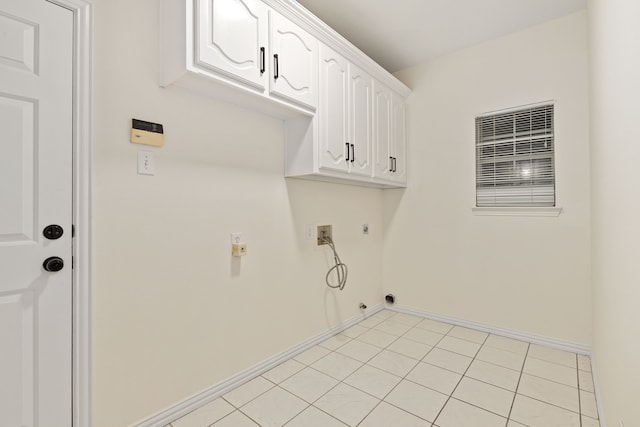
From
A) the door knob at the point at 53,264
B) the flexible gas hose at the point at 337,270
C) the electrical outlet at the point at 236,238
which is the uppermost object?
the electrical outlet at the point at 236,238

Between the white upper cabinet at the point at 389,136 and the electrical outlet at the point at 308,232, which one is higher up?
the white upper cabinet at the point at 389,136

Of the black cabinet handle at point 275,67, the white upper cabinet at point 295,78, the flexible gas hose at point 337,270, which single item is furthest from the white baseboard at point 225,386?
the black cabinet handle at point 275,67

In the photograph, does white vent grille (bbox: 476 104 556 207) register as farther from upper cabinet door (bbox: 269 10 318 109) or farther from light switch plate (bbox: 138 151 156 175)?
light switch plate (bbox: 138 151 156 175)

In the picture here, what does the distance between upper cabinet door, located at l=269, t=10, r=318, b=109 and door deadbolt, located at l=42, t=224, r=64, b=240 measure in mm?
1269

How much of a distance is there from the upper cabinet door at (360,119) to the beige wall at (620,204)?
1506 millimetres

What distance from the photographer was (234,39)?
1.62 meters

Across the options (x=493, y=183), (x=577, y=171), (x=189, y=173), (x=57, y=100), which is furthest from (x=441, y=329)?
(x=57, y=100)

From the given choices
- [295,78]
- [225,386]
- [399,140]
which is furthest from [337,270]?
[295,78]

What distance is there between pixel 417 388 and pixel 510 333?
1356mm

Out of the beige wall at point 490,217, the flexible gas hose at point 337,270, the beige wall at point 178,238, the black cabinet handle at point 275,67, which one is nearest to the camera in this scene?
the beige wall at point 178,238

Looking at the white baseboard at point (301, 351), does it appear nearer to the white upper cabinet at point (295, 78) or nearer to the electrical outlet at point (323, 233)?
the electrical outlet at point (323, 233)

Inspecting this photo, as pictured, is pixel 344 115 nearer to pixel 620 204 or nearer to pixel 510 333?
pixel 620 204

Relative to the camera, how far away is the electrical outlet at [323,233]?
2.68m

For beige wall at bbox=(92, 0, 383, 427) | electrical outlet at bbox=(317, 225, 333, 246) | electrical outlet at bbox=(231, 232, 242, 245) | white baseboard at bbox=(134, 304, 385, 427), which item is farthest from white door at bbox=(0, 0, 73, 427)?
electrical outlet at bbox=(317, 225, 333, 246)
